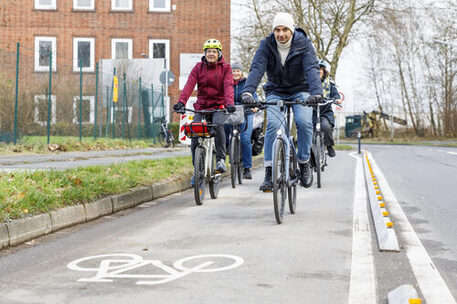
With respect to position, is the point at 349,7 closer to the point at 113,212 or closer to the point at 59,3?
the point at 59,3

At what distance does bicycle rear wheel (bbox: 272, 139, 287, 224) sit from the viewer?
6.23 meters

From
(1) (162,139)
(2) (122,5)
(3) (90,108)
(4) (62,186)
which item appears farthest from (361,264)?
(2) (122,5)

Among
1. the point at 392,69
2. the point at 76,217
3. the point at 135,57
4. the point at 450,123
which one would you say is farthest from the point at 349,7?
the point at 76,217

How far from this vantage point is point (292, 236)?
18.6ft

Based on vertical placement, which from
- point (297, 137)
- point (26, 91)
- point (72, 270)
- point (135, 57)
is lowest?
point (72, 270)

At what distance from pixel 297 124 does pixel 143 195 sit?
7.74ft

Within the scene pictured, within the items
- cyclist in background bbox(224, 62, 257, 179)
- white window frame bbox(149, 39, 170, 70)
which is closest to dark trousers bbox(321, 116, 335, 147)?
cyclist in background bbox(224, 62, 257, 179)

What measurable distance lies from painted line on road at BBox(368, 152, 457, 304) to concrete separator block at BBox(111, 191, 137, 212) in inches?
122

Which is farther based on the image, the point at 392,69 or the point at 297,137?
the point at 392,69

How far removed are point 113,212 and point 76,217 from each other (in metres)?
0.95

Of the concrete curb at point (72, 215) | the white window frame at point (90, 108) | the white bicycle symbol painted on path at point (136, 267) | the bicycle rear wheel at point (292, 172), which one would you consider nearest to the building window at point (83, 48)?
the white window frame at point (90, 108)

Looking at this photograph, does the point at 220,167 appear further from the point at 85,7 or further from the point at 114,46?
the point at 85,7

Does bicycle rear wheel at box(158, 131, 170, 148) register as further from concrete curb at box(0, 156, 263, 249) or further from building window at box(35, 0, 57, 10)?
concrete curb at box(0, 156, 263, 249)

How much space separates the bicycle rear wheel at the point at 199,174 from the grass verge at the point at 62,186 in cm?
91
